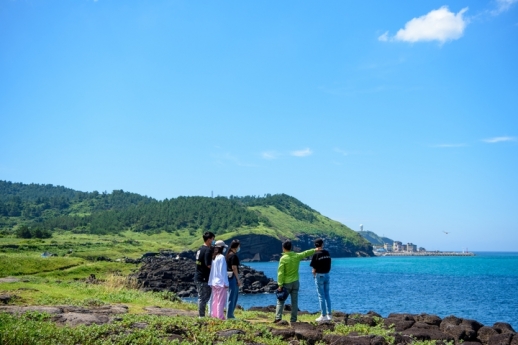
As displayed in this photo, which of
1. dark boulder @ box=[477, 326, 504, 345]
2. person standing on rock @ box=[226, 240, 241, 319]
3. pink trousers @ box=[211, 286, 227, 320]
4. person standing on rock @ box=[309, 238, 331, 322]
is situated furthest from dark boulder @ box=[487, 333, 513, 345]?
pink trousers @ box=[211, 286, 227, 320]

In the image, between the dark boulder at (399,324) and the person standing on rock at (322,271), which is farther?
the person standing on rock at (322,271)

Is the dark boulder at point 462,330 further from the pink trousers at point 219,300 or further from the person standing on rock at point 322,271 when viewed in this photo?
the pink trousers at point 219,300

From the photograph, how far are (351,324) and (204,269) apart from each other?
5278 mm

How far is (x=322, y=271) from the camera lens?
52.5 ft

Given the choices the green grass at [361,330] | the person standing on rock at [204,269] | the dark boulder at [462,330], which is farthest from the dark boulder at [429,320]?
the person standing on rock at [204,269]

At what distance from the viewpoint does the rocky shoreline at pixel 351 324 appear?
500 inches

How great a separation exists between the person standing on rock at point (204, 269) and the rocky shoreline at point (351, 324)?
910 millimetres

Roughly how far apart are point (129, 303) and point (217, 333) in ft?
26.0

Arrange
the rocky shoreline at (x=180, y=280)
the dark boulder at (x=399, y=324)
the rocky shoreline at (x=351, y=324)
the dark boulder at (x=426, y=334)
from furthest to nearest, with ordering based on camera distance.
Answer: the rocky shoreline at (x=180, y=280), the dark boulder at (x=399, y=324), the dark boulder at (x=426, y=334), the rocky shoreline at (x=351, y=324)

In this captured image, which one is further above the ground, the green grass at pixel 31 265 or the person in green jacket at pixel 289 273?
the person in green jacket at pixel 289 273

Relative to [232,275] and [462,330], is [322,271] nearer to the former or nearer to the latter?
[232,275]

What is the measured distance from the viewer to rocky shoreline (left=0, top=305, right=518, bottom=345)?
12711 millimetres

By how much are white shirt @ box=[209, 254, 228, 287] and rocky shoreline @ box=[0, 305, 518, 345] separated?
1801mm

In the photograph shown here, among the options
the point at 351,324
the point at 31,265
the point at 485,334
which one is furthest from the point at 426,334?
the point at 31,265
